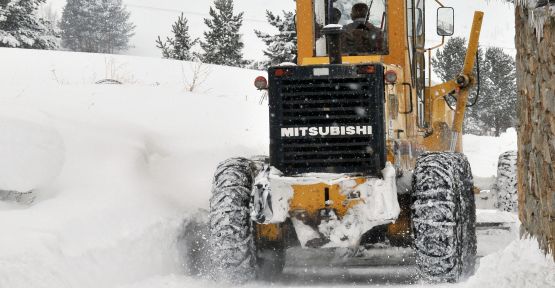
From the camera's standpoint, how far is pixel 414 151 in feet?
28.0

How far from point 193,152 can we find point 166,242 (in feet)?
7.06

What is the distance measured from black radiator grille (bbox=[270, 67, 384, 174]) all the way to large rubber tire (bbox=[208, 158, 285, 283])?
52 centimetres

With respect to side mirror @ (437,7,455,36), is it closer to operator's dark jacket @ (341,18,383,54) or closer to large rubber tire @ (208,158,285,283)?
operator's dark jacket @ (341,18,383,54)

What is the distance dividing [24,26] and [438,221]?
35.3m

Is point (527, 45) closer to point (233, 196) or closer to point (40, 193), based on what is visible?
point (233, 196)

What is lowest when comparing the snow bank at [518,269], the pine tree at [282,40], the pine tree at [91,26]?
the snow bank at [518,269]

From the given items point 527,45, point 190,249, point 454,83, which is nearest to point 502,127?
point 454,83

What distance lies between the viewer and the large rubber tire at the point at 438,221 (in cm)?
614

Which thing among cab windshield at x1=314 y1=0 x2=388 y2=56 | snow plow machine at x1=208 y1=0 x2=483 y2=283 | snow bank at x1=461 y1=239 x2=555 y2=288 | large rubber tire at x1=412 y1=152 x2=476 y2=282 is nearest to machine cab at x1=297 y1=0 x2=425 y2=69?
cab windshield at x1=314 y1=0 x2=388 y2=56

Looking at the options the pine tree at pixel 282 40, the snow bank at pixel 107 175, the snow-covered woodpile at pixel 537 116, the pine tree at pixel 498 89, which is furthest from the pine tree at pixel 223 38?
the snow-covered woodpile at pixel 537 116

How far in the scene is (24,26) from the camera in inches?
1505

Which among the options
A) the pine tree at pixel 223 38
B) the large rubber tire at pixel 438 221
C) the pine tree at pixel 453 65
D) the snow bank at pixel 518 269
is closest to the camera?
the snow bank at pixel 518 269

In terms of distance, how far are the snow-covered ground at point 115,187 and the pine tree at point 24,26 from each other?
26883 mm

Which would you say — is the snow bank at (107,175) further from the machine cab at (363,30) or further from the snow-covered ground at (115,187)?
the machine cab at (363,30)
